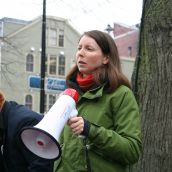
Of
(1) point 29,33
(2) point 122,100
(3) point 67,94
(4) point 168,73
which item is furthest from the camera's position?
(1) point 29,33

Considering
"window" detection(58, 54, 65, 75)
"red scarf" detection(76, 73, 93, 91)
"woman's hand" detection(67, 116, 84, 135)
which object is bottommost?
"window" detection(58, 54, 65, 75)

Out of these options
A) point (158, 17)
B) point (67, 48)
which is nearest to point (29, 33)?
point (67, 48)

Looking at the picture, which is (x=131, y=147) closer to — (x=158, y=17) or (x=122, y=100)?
(x=122, y=100)

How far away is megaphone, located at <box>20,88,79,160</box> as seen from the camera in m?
2.36

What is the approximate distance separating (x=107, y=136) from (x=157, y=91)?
2044mm

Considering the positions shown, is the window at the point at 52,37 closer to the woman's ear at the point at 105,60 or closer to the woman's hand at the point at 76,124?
the woman's ear at the point at 105,60

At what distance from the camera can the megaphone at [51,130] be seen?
7.75ft

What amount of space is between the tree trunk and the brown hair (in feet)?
5.26

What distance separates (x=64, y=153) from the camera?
9.78 ft

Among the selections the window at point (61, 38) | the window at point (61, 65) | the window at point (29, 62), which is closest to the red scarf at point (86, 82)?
the window at point (29, 62)

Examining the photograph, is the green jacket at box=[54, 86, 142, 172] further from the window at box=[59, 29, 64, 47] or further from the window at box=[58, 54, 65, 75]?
the window at box=[59, 29, 64, 47]

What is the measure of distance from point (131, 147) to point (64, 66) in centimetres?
4223

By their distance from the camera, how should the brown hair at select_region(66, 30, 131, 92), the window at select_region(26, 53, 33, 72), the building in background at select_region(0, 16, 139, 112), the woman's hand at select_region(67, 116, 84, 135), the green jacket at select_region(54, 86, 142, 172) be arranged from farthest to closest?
the window at select_region(26, 53, 33, 72) → the building in background at select_region(0, 16, 139, 112) → the brown hair at select_region(66, 30, 131, 92) → the green jacket at select_region(54, 86, 142, 172) → the woman's hand at select_region(67, 116, 84, 135)

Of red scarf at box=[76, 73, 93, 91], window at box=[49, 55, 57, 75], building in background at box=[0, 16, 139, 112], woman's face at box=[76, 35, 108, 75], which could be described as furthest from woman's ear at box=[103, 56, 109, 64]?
window at box=[49, 55, 57, 75]
